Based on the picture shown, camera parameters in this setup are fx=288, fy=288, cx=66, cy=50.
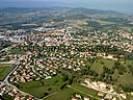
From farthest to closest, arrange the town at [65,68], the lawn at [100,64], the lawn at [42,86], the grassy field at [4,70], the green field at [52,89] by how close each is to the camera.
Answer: the lawn at [100,64]
the grassy field at [4,70]
the lawn at [42,86]
the town at [65,68]
the green field at [52,89]

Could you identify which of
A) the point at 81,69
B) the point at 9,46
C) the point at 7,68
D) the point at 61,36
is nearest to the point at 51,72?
the point at 81,69

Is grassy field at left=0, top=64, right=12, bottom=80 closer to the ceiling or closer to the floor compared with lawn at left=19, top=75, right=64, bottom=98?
closer to the floor

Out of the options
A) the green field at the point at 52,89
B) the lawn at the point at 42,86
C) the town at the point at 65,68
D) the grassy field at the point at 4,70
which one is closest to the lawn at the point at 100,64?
the town at the point at 65,68

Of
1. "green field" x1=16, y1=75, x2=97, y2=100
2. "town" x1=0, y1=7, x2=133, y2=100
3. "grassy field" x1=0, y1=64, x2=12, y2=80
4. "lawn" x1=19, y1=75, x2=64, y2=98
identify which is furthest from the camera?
"grassy field" x1=0, y1=64, x2=12, y2=80

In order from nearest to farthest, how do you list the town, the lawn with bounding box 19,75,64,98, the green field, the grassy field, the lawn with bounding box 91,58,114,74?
the green field, the town, the lawn with bounding box 19,75,64,98, the grassy field, the lawn with bounding box 91,58,114,74

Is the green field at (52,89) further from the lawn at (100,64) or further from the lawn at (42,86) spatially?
the lawn at (100,64)

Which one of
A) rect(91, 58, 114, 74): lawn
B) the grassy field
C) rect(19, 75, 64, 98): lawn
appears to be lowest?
the grassy field

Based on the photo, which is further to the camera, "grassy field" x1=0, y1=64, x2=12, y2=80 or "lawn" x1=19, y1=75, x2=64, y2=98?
"grassy field" x1=0, y1=64, x2=12, y2=80

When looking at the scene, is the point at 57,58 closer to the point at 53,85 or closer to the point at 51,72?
the point at 51,72

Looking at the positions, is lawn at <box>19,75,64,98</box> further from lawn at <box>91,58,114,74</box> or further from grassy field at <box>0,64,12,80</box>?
lawn at <box>91,58,114,74</box>

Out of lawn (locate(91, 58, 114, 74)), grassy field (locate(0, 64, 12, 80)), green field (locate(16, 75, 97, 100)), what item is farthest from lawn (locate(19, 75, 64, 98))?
lawn (locate(91, 58, 114, 74))

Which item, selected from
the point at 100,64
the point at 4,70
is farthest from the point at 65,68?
the point at 4,70
